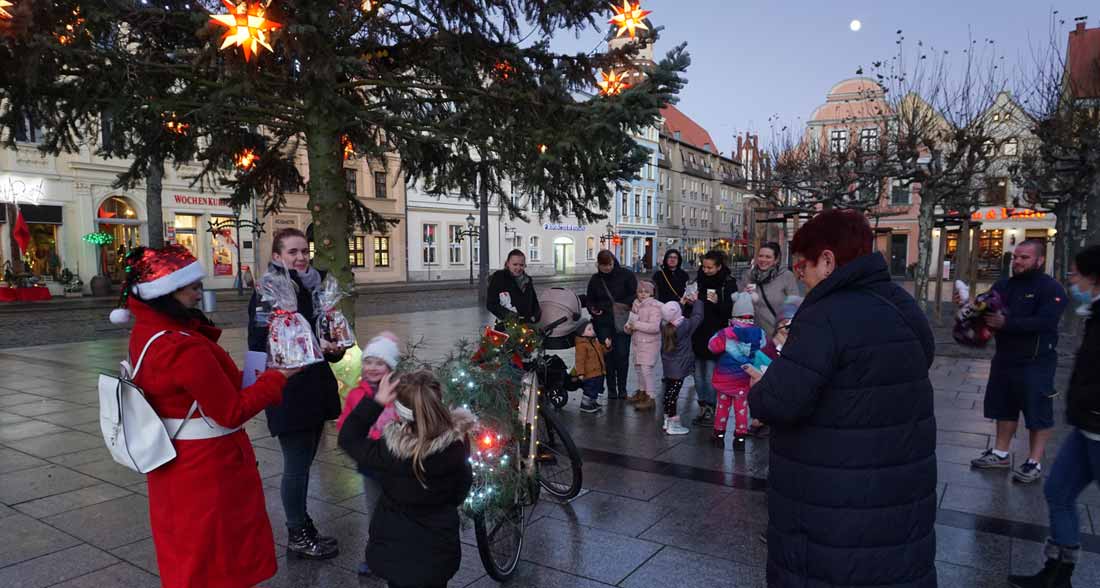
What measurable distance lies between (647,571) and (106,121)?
600cm

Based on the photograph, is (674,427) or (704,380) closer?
(674,427)

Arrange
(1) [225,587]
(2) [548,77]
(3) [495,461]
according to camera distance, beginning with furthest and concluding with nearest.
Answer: (2) [548,77], (3) [495,461], (1) [225,587]

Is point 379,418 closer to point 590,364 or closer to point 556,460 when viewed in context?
point 556,460

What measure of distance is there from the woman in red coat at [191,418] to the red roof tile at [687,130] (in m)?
67.3

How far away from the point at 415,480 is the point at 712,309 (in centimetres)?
498

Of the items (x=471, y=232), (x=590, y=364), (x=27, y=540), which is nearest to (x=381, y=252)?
(x=471, y=232)

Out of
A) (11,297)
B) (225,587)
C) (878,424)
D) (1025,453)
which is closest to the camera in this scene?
(878,424)

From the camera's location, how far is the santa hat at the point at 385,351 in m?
2.92

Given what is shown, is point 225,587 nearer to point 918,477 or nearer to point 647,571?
point 647,571

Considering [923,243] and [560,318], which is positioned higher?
[923,243]

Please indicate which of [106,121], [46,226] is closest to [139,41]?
[106,121]

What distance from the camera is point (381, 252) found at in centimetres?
4038

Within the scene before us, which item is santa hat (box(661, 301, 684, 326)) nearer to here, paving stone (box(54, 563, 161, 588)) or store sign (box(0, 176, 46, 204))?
paving stone (box(54, 563, 161, 588))

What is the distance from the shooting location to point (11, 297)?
23516mm
